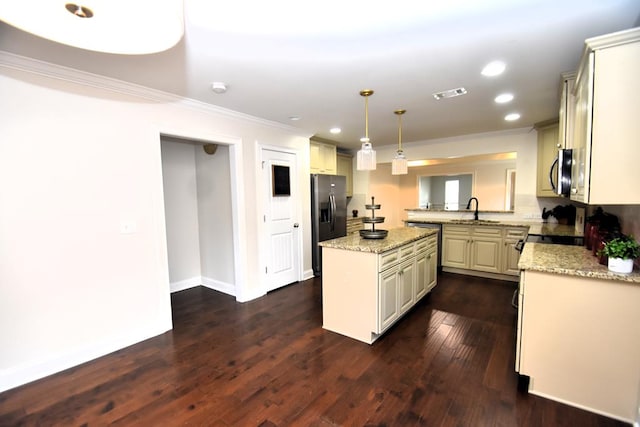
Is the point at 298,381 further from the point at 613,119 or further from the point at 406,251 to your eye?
the point at 613,119

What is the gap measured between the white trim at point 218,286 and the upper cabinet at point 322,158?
7.40 ft

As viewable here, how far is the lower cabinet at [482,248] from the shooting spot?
4406mm

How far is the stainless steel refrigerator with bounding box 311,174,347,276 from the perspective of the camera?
4.69 meters

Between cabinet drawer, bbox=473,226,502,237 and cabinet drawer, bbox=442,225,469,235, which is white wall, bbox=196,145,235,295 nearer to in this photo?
cabinet drawer, bbox=442,225,469,235

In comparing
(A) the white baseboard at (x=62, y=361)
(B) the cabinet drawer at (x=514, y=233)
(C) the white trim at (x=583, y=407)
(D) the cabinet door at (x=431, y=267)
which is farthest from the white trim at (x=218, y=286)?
(B) the cabinet drawer at (x=514, y=233)

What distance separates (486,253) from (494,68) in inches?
123

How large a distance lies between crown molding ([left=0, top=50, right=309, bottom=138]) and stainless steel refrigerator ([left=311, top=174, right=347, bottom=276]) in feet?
5.56

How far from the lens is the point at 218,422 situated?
179cm

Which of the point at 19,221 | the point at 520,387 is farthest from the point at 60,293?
the point at 520,387

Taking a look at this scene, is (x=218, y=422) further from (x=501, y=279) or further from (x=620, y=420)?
(x=501, y=279)

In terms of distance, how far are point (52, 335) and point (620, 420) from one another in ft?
13.0

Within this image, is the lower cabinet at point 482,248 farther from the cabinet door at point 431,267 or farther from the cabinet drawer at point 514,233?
the cabinet door at point 431,267

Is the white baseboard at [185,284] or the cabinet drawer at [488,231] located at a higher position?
the cabinet drawer at [488,231]

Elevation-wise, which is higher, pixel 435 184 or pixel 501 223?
pixel 435 184
